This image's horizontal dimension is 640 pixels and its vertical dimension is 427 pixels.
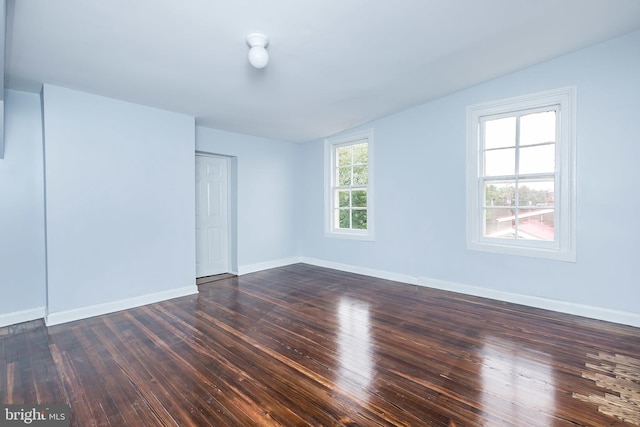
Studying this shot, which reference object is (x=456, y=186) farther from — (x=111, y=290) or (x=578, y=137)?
(x=111, y=290)

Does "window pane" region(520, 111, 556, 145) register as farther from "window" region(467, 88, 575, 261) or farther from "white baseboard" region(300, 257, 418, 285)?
"white baseboard" region(300, 257, 418, 285)

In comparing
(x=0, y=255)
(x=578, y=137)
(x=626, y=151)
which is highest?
(x=578, y=137)

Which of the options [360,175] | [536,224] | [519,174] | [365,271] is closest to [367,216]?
[360,175]

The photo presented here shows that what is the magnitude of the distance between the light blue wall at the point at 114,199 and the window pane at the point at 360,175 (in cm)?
264

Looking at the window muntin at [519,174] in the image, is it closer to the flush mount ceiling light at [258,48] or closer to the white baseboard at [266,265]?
the flush mount ceiling light at [258,48]

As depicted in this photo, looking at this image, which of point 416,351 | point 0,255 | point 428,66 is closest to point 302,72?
point 428,66

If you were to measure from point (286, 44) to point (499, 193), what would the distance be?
3.03 m

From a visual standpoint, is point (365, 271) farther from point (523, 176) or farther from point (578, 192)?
point (578, 192)

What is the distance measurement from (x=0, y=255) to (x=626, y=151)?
623 cm

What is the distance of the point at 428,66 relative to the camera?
3162 millimetres

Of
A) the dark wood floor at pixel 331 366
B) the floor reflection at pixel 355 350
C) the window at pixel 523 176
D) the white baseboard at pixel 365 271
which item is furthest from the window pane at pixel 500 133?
the floor reflection at pixel 355 350

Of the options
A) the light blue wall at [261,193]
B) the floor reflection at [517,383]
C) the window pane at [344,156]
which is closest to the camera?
the floor reflection at [517,383]

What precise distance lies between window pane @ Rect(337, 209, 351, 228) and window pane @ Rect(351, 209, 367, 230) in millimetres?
134

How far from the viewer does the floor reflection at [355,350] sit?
1980 mm
